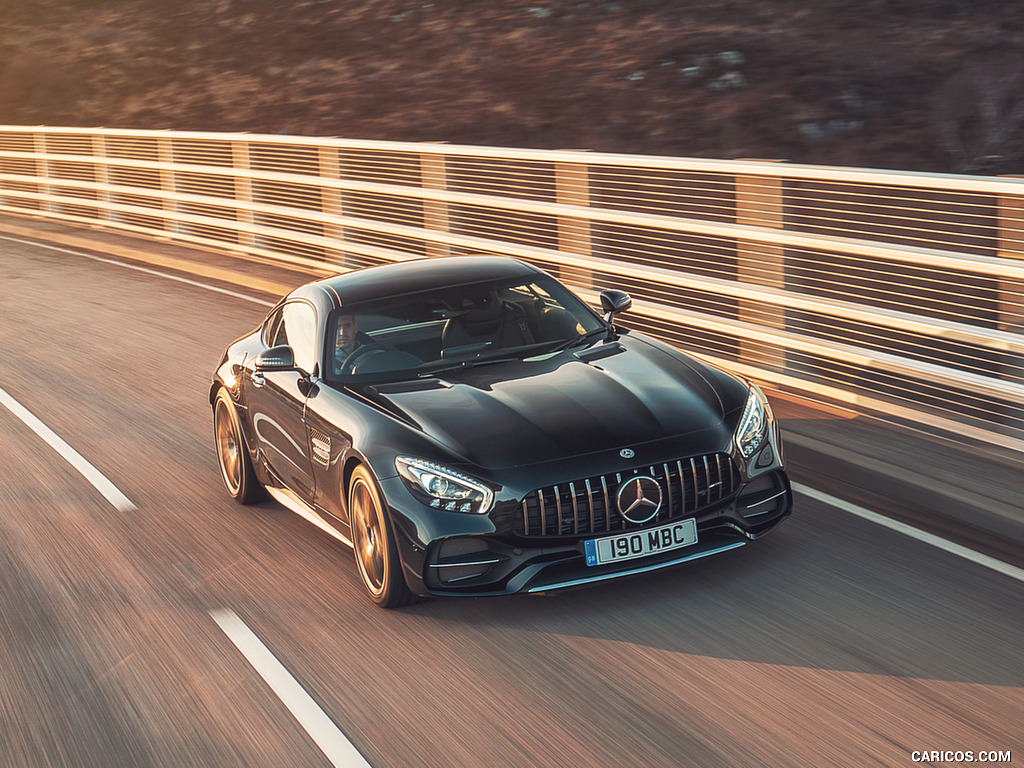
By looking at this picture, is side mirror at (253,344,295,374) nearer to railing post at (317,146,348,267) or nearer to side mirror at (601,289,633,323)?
side mirror at (601,289,633,323)

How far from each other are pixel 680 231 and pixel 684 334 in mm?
824

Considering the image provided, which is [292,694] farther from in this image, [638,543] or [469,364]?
[469,364]

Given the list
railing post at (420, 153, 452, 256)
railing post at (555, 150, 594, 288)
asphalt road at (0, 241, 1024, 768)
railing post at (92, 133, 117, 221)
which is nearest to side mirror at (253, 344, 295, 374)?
asphalt road at (0, 241, 1024, 768)

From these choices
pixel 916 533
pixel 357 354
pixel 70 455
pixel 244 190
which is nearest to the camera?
pixel 916 533

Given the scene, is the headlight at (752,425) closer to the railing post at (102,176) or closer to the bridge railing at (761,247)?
the bridge railing at (761,247)

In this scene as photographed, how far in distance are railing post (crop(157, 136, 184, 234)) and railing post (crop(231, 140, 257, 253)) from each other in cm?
248

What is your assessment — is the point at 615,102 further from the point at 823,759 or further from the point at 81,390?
the point at 823,759

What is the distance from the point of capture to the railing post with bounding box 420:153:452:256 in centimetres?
1392

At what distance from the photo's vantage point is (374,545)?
6258 millimetres

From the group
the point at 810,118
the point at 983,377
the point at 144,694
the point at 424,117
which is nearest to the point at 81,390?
the point at 144,694

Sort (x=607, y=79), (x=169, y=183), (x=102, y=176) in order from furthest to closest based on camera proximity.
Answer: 1. (x=607, y=79)
2. (x=102, y=176)
3. (x=169, y=183)

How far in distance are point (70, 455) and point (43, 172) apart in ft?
61.6

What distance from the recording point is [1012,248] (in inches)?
283

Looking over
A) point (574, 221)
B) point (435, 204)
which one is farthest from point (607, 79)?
point (574, 221)
